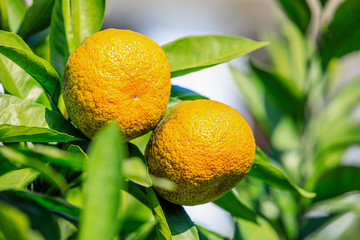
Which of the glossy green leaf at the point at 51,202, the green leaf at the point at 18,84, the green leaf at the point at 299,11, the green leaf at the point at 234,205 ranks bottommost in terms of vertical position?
the green leaf at the point at 234,205

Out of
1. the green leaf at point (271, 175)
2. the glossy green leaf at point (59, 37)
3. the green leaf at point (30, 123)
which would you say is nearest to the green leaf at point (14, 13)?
the glossy green leaf at point (59, 37)

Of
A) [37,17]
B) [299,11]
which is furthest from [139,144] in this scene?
[299,11]

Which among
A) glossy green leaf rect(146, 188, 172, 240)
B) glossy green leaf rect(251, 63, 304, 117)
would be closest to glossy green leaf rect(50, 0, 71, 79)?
glossy green leaf rect(146, 188, 172, 240)

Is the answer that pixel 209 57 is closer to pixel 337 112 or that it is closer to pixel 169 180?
pixel 169 180

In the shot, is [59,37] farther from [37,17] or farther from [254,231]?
[254,231]

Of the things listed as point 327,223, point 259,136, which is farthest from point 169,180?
point 259,136

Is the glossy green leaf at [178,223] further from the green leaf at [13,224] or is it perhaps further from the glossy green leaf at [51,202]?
the green leaf at [13,224]
